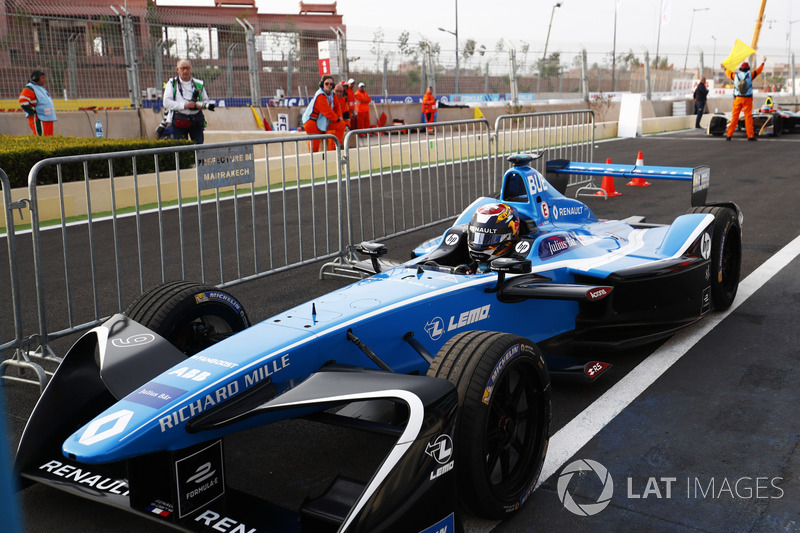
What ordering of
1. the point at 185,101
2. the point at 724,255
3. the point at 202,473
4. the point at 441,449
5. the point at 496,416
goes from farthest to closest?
the point at 185,101
the point at 724,255
the point at 496,416
the point at 202,473
the point at 441,449

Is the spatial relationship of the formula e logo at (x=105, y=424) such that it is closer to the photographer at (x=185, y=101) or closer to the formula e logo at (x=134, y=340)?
the formula e logo at (x=134, y=340)

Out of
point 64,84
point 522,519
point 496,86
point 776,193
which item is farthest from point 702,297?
point 496,86

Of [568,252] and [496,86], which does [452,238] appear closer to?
[568,252]

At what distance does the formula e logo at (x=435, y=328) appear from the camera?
393 cm

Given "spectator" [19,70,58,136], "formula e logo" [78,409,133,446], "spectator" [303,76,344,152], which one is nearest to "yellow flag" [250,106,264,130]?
"spectator" [303,76,344,152]

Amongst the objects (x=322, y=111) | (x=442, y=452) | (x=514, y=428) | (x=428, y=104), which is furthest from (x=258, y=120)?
(x=442, y=452)

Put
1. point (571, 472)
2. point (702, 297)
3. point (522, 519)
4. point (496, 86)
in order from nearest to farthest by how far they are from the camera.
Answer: point (522, 519), point (571, 472), point (702, 297), point (496, 86)

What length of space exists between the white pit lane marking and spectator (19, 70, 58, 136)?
1250 cm

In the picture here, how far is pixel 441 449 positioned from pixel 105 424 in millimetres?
1251

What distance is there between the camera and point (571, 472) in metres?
3.65

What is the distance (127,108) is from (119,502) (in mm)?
15098

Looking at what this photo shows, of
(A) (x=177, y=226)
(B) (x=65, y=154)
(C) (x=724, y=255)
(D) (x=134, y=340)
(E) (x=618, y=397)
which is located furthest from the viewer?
(B) (x=65, y=154)

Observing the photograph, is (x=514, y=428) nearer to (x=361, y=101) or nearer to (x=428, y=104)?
(x=361, y=101)

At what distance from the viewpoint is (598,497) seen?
3436 millimetres
